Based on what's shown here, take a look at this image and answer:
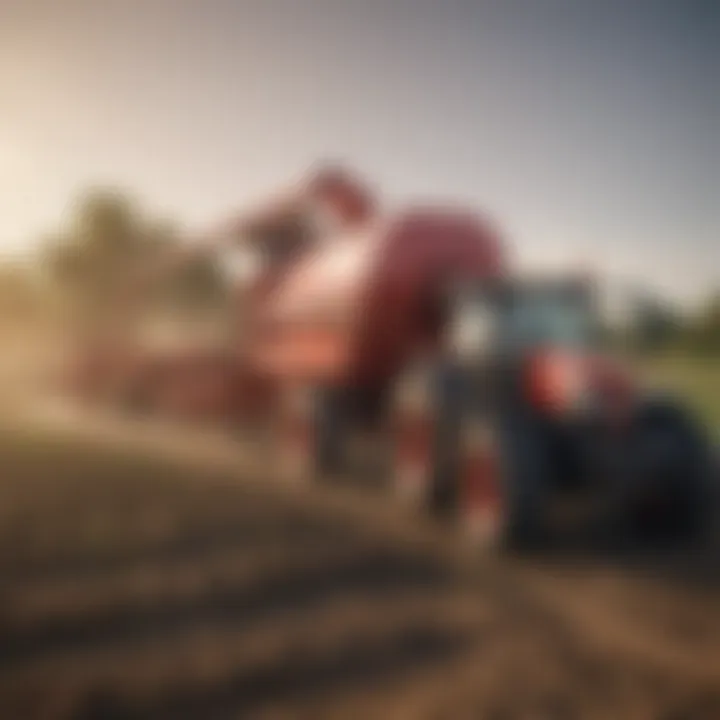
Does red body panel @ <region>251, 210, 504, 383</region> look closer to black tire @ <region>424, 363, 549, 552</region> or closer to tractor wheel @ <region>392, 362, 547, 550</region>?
tractor wheel @ <region>392, 362, 547, 550</region>

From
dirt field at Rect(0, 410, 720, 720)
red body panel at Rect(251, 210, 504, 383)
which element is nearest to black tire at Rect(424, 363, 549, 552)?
dirt field at Rect(0, 410, 720, 720)

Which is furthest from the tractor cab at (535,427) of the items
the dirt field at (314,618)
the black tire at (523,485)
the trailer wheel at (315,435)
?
the trailer wheel at (315,435)

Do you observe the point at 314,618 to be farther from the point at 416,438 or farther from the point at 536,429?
the point at 416,438

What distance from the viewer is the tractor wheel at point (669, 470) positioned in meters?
4.24

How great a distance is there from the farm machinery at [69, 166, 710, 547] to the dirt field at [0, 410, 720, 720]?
0.35m

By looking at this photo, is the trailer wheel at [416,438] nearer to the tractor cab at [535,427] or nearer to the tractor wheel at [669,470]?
the tractor cab at [535,427]

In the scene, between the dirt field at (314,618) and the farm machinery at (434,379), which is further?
the farm machinery at (434,379)

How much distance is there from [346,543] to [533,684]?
1526mm

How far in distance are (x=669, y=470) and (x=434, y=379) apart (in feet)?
4.31

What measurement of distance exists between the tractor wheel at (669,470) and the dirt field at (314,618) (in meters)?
0.22

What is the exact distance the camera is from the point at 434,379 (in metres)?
4.79

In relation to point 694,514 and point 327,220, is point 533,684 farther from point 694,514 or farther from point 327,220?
point 327,220

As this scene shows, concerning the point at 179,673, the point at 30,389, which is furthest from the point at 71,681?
the point at 30,389

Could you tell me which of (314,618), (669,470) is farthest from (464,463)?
(314,618)
